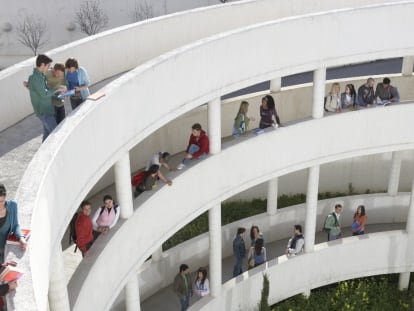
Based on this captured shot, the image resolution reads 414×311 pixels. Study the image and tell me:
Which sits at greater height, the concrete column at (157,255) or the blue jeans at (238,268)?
the concrete column at (157,255)

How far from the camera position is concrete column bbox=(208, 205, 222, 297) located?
20.4m

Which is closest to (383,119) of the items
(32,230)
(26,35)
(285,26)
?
(285,26)

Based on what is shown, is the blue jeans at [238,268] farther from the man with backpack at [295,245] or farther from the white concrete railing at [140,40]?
the white concrete railing at [140,40]

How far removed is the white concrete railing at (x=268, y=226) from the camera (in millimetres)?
22766

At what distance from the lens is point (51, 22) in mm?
49375

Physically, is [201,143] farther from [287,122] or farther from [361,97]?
[361,97]

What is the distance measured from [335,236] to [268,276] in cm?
307

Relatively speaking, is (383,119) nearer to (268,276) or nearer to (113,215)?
(268,276)

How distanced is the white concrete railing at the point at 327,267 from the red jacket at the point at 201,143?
5362mm

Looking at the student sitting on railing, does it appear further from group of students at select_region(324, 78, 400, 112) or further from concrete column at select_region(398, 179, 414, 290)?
concrete column at select_region(398, 179, 414, 290)

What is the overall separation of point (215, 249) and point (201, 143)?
365 cm

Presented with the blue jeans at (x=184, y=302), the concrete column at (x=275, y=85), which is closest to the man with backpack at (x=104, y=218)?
the blue jeans at (x=184, y=302)

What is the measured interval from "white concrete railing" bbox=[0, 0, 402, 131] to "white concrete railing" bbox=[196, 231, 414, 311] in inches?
316

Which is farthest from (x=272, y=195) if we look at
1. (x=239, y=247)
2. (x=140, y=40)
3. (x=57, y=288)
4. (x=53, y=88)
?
(x=57, y=288)
